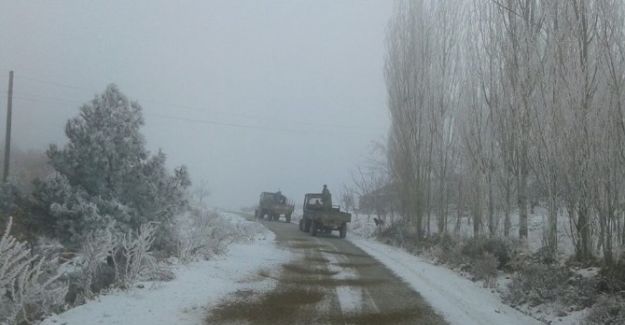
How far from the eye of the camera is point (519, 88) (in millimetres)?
13375

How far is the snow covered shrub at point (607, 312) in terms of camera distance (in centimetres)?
732

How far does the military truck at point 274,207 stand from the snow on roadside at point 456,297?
31.0 m

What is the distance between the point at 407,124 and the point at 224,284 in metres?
14.6

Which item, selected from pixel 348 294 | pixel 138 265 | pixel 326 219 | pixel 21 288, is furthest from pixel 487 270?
pixel 326 219

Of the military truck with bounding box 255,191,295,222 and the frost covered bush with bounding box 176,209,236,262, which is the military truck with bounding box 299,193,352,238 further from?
the military truck with bounding box 255,191,295,222

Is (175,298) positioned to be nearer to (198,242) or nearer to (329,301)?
(329,301)

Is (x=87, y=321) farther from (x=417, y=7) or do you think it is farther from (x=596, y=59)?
(x=417, y=7)

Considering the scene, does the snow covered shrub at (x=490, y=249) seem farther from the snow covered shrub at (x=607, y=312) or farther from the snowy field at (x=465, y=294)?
the snow covered shrub at (x=607, y=312)

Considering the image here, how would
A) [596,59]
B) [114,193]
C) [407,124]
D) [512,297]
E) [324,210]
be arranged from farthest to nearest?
[324,210], [407,124], [114,193], [596,59], [512,297]

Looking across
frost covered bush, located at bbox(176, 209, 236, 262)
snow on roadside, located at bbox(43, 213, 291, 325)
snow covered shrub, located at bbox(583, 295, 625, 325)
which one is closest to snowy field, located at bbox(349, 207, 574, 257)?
snow covered shrub, located at bbox(583, 295, 625, 325)

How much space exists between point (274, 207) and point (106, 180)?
1130 inches

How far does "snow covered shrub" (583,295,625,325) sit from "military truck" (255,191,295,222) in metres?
38.0

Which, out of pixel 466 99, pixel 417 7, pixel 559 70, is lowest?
pixel 559 70

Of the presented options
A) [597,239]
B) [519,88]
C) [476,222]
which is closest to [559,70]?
[519,88]
